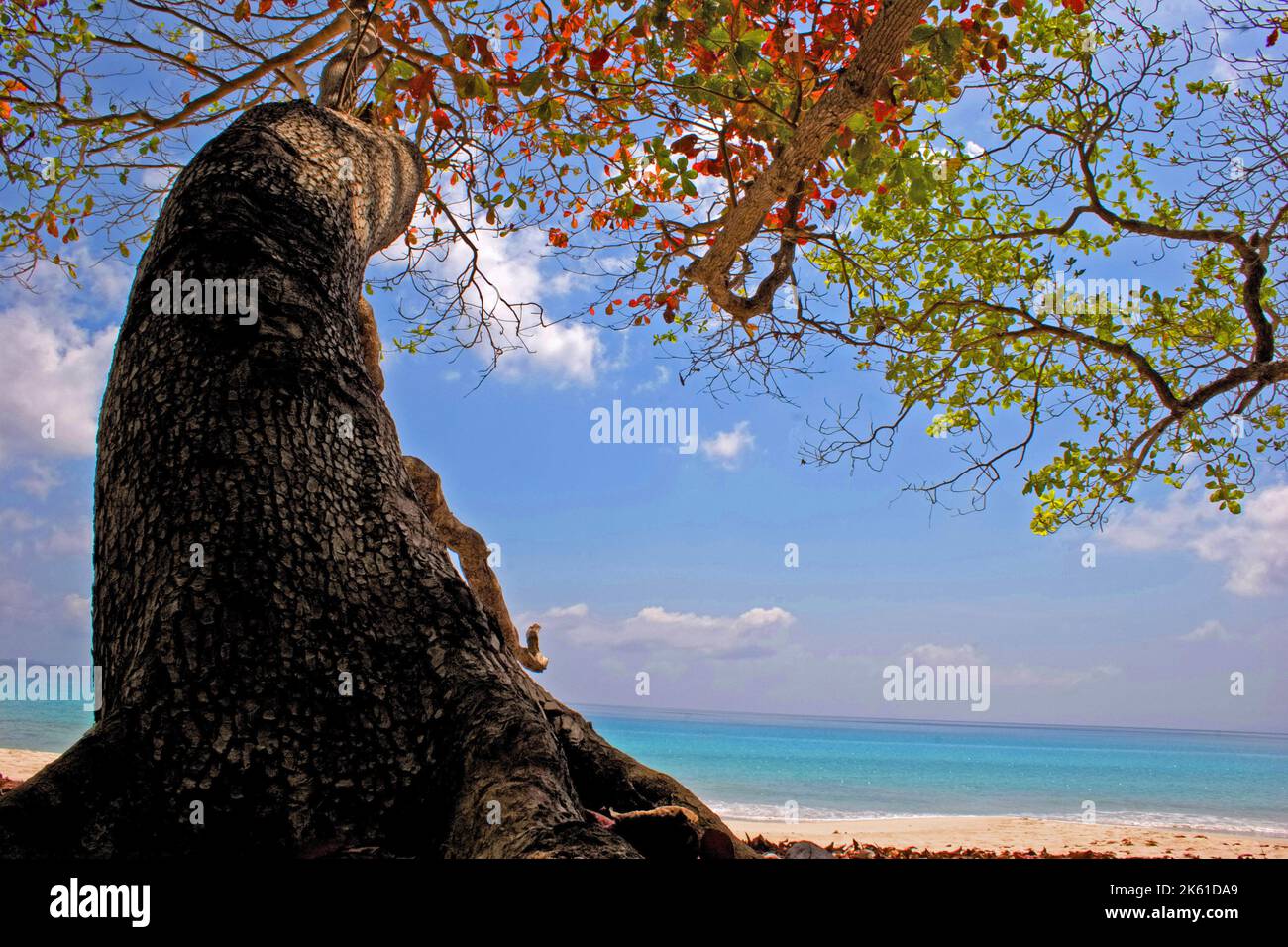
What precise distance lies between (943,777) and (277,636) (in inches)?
1562

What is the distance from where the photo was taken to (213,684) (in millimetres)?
2039

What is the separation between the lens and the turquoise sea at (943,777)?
23.7m

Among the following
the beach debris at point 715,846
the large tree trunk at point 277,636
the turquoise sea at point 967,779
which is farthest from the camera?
the turquoise sea at point 967,779

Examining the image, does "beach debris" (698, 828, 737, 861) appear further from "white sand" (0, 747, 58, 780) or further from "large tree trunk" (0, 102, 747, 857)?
"white sand" (0, 747, 58, 780)

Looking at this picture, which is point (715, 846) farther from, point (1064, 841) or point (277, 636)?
point (1064, 841)

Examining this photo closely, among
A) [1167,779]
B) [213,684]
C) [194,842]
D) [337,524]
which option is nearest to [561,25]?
[337,524]

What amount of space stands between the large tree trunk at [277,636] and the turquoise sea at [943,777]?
36.6 feet

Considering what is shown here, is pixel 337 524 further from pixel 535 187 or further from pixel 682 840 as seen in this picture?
pixel 535 187

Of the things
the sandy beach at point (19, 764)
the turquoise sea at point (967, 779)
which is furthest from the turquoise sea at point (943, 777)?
the sandy beach at point (19, 764)

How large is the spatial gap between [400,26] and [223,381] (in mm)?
3820

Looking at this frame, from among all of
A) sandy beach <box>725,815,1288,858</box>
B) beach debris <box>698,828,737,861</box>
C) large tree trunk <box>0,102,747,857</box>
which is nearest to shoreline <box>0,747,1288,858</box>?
sandy beach <box>725,815,1288,858</box>

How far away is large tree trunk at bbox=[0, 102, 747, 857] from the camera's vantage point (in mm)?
1916

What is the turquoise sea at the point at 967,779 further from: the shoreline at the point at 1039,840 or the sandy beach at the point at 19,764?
the sandy beach at the point at 19,764

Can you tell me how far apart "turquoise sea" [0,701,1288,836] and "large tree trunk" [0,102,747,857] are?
1115 cm
